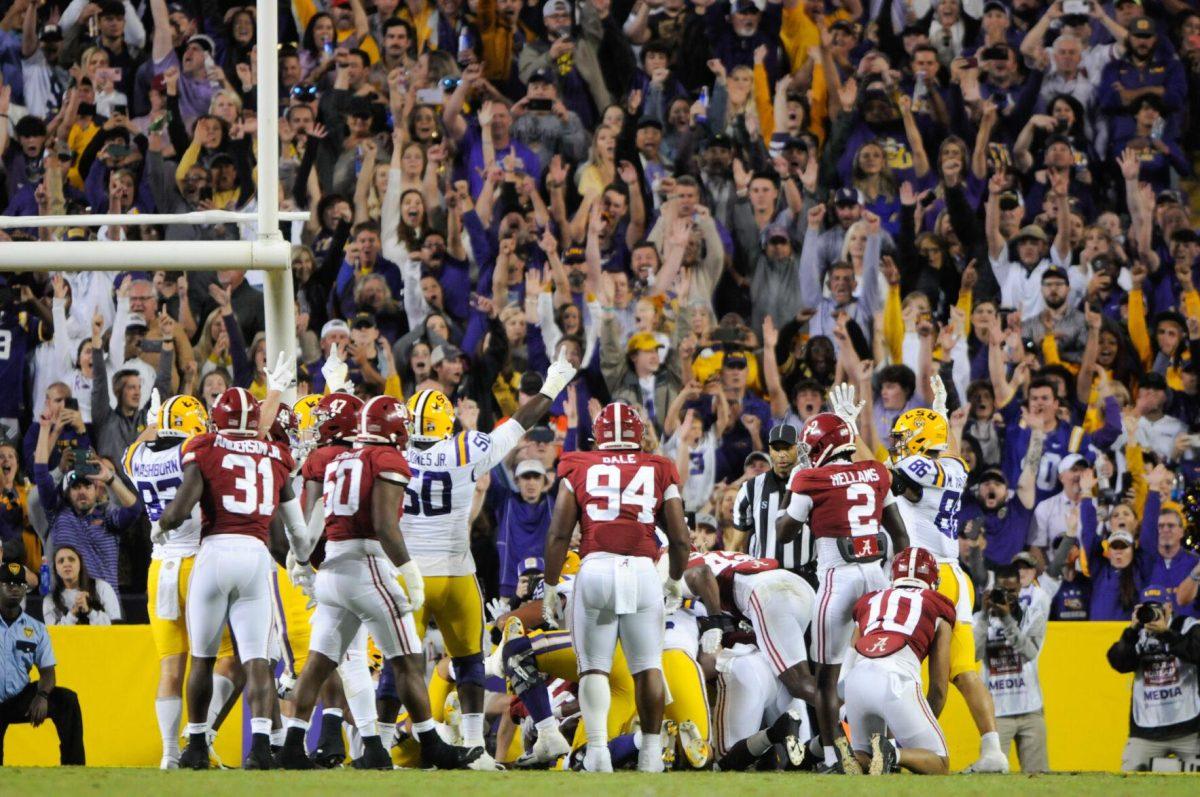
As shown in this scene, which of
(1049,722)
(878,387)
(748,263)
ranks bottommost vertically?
(1049,722)

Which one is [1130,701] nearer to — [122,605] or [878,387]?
[878,387]

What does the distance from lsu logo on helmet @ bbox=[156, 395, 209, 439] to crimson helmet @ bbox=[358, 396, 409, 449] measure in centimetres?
109

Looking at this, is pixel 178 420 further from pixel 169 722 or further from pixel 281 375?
pixel 169 722

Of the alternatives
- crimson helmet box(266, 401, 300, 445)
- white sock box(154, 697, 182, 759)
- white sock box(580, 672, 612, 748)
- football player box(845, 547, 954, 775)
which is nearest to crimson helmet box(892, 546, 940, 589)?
football player box(845, 547, 954, 775)

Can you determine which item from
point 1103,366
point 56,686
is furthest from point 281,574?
point 1103,366

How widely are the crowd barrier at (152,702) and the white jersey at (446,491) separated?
2.90 meters

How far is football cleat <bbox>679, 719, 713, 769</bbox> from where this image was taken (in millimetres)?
9422

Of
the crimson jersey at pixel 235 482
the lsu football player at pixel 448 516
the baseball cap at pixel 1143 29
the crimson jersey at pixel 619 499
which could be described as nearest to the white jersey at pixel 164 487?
the crimson jersey at pixel 235 482

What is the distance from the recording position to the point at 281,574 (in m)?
10.3

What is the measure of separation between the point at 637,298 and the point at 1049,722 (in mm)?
4673

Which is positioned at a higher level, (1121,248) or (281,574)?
(1121,248)

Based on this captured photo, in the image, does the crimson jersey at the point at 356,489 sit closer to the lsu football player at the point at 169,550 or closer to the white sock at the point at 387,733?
the lsu football player at the point at 169,550

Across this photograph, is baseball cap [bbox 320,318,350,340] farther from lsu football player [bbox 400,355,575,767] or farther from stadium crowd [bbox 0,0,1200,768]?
lsu football player [bbox 400,355,575,767]

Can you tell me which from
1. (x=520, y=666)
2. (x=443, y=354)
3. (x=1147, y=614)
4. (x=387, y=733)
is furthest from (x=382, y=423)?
(x=1147, y=614)
